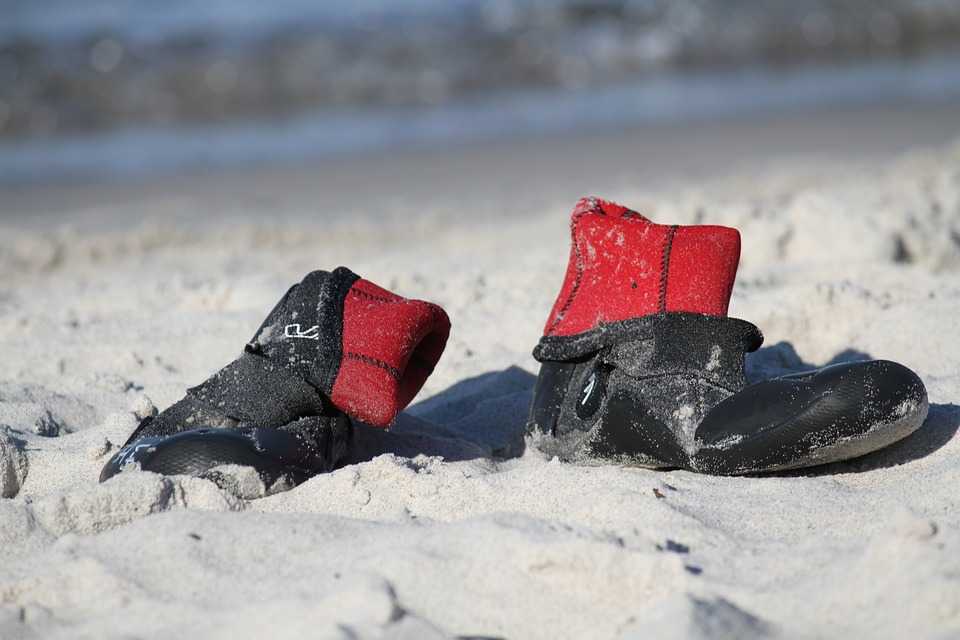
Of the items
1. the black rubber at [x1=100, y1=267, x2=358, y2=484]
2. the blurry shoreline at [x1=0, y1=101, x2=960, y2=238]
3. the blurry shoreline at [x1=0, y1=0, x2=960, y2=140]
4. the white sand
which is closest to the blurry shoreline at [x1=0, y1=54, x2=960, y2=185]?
the blurry shoreline at [x1=0, y1=101, x2=960, y2=238]

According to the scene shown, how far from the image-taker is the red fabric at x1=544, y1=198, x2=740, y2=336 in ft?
7.74

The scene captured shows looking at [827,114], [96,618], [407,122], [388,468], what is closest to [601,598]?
[388,468]

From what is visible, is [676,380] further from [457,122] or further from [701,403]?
[457,122]

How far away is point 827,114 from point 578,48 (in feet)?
13.8

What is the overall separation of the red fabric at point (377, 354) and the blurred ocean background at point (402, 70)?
631cm

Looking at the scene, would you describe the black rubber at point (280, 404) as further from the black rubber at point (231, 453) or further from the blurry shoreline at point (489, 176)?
the blurry shoreline at point (489, 176)

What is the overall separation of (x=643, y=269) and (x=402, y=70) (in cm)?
970

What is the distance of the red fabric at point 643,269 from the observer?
2.36 meters

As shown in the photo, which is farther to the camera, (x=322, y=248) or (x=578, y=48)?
(x=578, y=48)

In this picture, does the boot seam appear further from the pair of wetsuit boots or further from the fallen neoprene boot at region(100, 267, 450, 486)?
the fallen neoprene boot at region(100, 267, 450, 486)

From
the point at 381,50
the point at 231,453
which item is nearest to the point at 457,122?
the point at 381,50

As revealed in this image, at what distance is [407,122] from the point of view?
9.94m

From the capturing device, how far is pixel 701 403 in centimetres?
228

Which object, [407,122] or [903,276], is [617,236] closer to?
[903,276]
